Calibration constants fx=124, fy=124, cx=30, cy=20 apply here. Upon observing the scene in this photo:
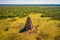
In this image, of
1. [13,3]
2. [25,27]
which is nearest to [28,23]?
[25,27]

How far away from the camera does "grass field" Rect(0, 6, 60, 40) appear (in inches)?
92.2

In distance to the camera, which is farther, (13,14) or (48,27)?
(13,14)

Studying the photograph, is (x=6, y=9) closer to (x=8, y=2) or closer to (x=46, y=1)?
(x=8, y=2)

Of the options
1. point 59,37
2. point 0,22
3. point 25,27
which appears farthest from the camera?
point 0,22

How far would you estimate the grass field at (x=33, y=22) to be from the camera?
234cm

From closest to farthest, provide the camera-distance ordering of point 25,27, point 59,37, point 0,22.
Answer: point 59,37
point 25,27
point 0,22

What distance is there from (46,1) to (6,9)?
0.87 m

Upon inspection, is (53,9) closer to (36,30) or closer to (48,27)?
(48,27)

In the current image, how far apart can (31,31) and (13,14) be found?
1.83ft

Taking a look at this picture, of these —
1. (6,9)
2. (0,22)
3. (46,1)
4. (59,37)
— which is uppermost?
(46,1)

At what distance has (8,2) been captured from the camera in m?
2.69

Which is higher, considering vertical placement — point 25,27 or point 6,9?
point 6,9

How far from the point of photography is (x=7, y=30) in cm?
248

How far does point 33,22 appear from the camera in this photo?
2.47 m
